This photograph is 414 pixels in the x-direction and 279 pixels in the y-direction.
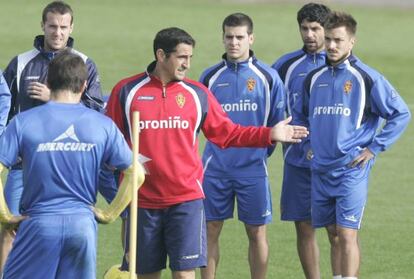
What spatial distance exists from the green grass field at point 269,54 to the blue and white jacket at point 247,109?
1181mm

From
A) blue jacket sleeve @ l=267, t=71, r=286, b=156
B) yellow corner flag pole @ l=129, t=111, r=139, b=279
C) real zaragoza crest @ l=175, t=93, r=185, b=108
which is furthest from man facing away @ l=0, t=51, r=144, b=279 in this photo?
blue jacket sleeve @ l=267, t=71, r=286, b=156

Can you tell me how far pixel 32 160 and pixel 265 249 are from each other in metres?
3.67

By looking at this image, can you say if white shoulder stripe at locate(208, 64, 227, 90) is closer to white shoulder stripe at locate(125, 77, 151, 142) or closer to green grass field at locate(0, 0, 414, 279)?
green grass field at locate(0, 0, 414, 279)

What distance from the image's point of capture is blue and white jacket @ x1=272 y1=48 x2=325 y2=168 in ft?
42.8

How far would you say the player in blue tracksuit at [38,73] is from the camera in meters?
12.2

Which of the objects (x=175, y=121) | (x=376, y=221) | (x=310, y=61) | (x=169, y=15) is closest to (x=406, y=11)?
(x=169, y=15)

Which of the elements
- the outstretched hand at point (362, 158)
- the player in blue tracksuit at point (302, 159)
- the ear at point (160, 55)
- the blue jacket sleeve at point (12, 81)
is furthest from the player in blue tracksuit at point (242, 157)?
the ear at point (160, 55)

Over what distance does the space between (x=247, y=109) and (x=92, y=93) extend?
1.47 metres

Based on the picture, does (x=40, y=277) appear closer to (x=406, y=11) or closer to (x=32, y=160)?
(x=32, y=160)

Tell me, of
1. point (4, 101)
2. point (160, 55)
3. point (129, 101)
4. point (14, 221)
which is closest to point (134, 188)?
point (14, 221)

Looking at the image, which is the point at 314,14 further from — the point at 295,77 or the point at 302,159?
the point at 302,159

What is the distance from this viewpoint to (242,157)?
12.8m

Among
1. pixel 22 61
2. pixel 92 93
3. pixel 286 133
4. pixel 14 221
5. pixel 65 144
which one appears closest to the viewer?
pixel 65 144

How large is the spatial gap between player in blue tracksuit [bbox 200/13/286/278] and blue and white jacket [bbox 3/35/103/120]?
3.79ft
